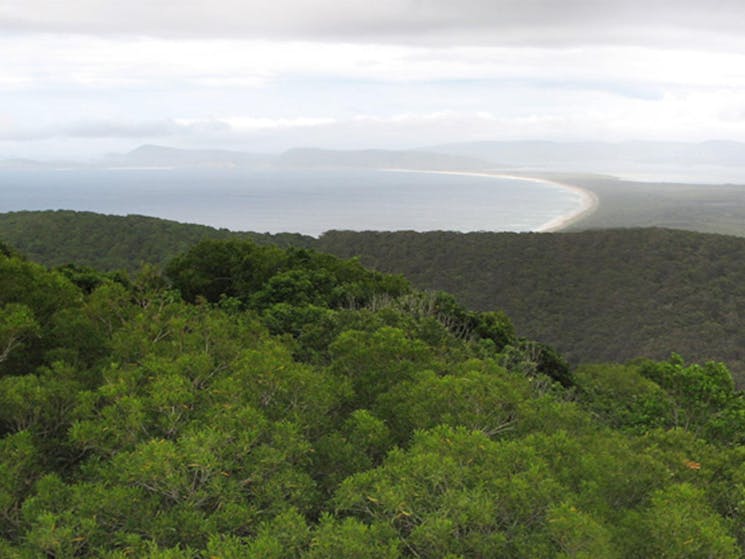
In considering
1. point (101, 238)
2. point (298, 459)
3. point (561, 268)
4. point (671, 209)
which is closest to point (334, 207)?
point (671, 209)

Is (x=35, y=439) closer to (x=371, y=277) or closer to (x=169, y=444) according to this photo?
(x=169, y=444)

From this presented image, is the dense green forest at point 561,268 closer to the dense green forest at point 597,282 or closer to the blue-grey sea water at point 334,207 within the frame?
the dense green forest at point 597,282

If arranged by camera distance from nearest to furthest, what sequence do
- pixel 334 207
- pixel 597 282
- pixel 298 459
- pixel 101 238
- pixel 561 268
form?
1. pixel 298 459
2. pixel 597 282
3. pixel 561 268
4. pixel 101 238
5. pixel 334 207

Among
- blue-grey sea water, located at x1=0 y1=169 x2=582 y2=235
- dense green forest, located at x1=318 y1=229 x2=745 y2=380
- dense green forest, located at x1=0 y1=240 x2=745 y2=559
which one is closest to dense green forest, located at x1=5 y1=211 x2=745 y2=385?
dense green forest, located at x1=318 y1=229 x2=745 y2=380

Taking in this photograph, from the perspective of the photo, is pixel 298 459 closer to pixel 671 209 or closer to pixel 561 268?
pixel 561 268

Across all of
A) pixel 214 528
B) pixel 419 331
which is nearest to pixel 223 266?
pixel 419 331

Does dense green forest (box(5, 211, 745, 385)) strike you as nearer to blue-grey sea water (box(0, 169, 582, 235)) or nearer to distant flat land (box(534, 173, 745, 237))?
distant flat land (box(534, 173, 745, 237))
